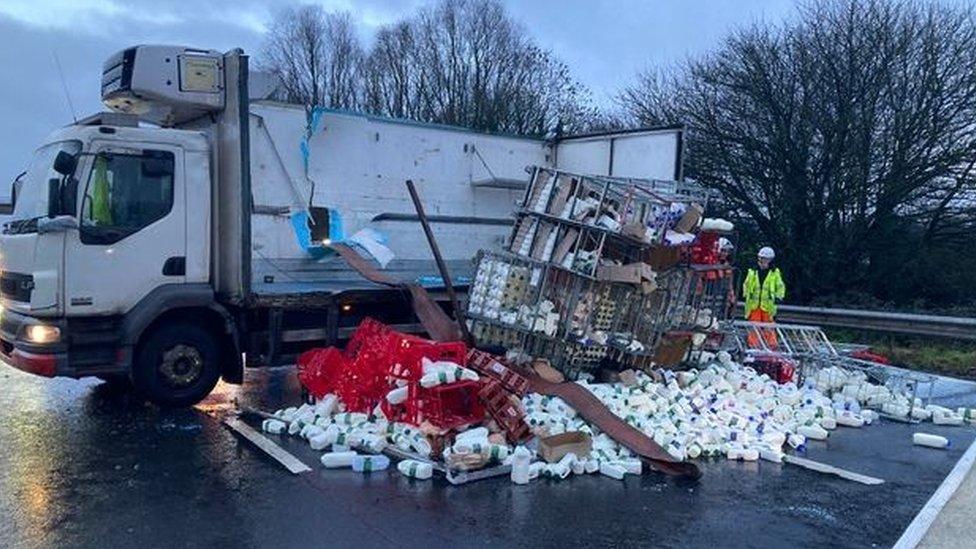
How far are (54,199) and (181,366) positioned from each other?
1.94m

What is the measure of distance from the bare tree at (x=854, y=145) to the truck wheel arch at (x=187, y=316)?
13.8 meters

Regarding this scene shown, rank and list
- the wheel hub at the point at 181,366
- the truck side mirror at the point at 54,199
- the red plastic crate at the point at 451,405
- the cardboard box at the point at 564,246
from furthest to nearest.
Result: the cardboard box at the point at 564,246 < the wheel hub at the point at 181,366 < the truck side mirror at the point at 54,199 < the red plastic crate at the point at 451,405

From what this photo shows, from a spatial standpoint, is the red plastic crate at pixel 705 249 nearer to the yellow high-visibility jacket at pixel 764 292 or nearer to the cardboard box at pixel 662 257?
the cardboard box at pixel 662 257

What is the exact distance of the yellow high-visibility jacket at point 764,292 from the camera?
11.4 meters

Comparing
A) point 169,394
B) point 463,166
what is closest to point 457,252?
point 463,166

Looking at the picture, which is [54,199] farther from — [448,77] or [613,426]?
[448,77]

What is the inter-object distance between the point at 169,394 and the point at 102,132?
8.46 feet

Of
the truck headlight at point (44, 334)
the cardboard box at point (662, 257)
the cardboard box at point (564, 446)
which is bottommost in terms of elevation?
the cardboard box at point (564, 446)

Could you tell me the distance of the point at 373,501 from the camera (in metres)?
5.64

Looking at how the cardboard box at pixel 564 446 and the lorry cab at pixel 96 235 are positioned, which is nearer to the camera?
the cardboard box at pixel 564 446

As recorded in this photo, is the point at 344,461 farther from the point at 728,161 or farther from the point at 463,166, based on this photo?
the point at 728,161

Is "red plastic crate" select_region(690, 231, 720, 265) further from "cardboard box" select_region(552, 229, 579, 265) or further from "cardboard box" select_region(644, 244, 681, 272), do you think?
"cardboard box" select_region(552, 229, 579, 265)

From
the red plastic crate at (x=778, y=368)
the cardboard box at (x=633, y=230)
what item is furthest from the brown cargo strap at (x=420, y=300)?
the red plastic crate at (x=778, y=368)

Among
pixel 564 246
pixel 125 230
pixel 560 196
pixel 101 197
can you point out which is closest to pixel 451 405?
pixel 564 246
